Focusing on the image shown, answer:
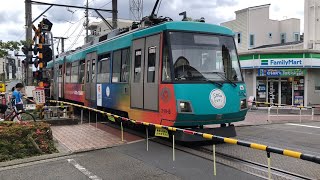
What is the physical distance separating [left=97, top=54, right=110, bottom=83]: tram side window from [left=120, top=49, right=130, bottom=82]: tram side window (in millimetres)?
1433

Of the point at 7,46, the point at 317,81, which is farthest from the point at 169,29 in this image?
the point at 317,81

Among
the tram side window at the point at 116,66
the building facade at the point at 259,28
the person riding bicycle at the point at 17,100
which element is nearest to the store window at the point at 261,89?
the building facade at the point at 259,28

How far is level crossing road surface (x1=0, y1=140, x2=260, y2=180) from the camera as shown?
6918mm

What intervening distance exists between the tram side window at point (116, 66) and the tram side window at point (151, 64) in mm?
2428

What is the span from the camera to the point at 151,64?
10.1 meters

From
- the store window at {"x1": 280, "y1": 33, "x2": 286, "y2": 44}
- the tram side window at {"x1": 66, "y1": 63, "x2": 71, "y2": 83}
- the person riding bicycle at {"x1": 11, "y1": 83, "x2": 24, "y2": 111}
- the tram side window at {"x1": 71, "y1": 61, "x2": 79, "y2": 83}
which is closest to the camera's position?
the person riding bicycle at {"x1": 11, "y1": 83, "x2": 24, "y2": 111}

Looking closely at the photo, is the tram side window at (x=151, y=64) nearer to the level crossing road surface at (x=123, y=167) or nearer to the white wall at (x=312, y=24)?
the level crossing road surface at (x=123, y=167)

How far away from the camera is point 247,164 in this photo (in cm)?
768

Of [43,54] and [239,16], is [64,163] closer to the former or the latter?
[43,54]

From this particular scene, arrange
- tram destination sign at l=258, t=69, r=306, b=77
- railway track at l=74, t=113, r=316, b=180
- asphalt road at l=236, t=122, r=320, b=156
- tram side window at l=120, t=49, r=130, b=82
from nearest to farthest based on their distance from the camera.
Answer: railway track at l=74, t=113, r=316, b=180 → asphalt road at l=236, t=122, r=320, b=156 → tram side window at l=120, t=49, r=130, b=82 → tram destination sign at l=258, t=69, r=306, b=77

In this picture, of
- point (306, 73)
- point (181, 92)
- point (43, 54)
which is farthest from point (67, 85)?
point (306, 73)

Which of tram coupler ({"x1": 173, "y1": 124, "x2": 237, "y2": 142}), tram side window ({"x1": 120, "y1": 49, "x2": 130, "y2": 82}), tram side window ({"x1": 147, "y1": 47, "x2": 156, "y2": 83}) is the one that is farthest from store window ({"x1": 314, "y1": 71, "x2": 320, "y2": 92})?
tram side window ({"x1": 147, "y1": 47, "x2": 156, "y2": 83})

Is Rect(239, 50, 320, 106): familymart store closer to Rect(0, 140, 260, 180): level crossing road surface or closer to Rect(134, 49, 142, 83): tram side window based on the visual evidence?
Rect(134, 49, 142, 83): tram side window

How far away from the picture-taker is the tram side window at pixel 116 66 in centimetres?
1246
